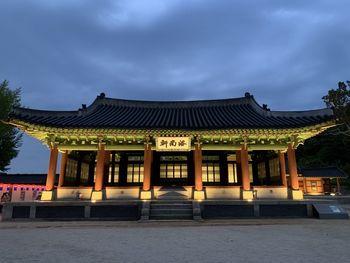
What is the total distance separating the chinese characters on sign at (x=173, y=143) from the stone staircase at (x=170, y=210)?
3.53 meters

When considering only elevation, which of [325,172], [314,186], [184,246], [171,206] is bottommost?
[184,246]

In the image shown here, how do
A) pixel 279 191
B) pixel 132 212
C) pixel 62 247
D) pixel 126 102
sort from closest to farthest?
pixel 62 247
pixel 132 212
pixel 279 191
pixel 126 102

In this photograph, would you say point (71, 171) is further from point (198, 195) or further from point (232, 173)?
point (232, 173)

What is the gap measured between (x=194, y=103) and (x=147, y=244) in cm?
1735

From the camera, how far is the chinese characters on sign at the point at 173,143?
16.9 metres

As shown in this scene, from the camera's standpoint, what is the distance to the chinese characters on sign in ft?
55.3

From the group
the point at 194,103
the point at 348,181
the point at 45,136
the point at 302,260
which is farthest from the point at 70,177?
the point at 348,181

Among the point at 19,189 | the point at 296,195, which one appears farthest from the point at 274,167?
the point at 19,189

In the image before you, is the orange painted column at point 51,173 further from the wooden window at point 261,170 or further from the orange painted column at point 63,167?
the wooden window at point 261,170

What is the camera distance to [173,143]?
16.9m

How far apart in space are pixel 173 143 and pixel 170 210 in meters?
4.49

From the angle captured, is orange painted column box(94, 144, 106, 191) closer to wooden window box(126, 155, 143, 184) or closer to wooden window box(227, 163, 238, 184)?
wooden window box(126, 155, 143, 184)

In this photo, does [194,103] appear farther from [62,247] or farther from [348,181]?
[348,181]

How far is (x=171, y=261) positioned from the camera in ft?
18.9
